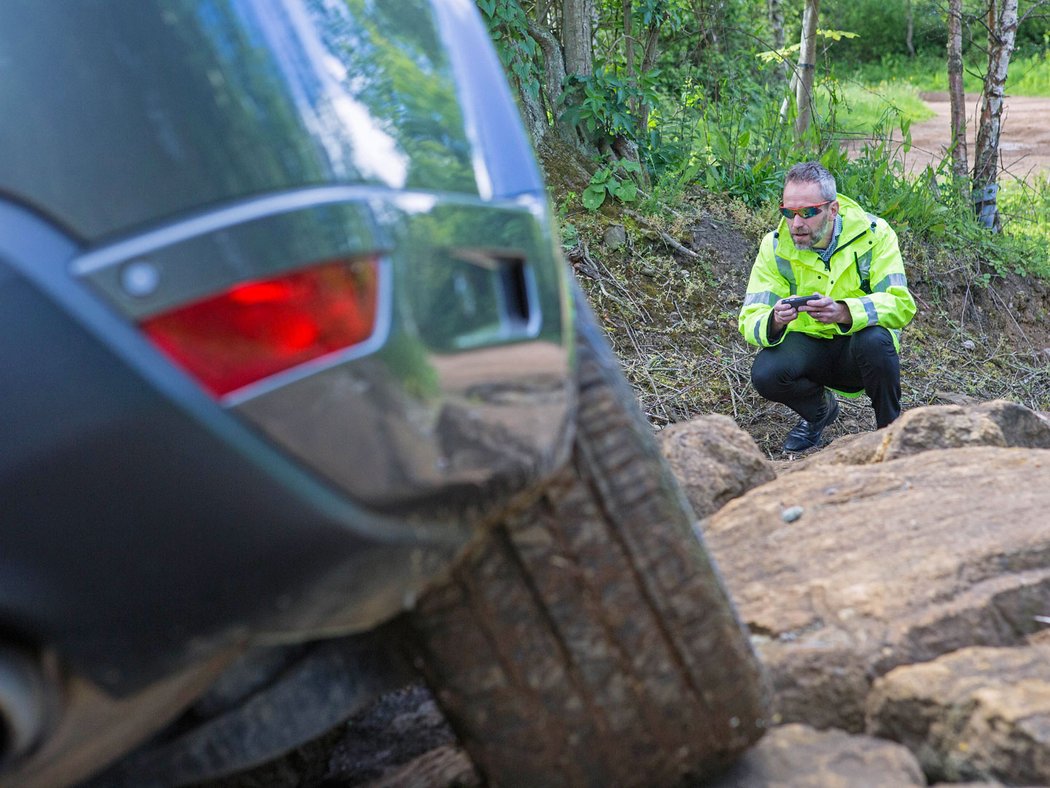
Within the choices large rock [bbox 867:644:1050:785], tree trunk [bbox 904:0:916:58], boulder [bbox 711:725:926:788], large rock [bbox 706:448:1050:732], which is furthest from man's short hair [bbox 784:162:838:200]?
tree trunk [bbox 904:0:916:58]

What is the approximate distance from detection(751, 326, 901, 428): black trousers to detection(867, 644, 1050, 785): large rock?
10.4 feet

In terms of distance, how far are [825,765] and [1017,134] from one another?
1609cm

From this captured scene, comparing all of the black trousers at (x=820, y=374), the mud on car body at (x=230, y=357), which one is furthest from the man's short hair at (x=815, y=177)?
the mud on car body at (x=230, y=357)

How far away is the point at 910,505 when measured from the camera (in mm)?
2691

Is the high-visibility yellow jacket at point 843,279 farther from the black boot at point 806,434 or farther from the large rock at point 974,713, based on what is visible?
the large rock at point 974,713

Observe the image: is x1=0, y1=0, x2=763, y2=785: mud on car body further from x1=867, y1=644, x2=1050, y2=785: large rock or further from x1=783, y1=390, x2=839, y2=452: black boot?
x1=783, y1=390, x2=839, y2=452: black boot

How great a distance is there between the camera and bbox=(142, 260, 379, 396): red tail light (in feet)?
3.43

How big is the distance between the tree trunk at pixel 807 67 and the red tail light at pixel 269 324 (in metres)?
6.98

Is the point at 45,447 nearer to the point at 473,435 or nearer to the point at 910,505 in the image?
the point at 473,435

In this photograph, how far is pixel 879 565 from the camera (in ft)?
7.72

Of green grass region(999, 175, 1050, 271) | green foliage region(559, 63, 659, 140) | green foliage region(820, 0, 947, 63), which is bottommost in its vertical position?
green foliage region(820, 0, 947, 63)

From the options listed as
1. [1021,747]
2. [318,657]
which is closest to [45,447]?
[318,657]

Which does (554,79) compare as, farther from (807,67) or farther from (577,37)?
(807,67)

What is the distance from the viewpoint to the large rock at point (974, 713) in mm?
1695
